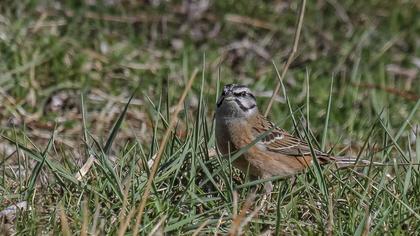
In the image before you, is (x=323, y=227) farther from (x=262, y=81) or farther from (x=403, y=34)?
(x=403, y=34)

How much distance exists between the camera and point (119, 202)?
16.3ft

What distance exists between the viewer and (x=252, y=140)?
6.11 m

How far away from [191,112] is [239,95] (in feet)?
6.36

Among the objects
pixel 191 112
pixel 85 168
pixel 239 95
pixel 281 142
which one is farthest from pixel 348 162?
pixel 191 112

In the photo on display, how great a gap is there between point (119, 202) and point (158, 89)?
3748 millimetres

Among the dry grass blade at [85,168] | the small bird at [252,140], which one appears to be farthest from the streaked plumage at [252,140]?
the dry grass blade at [85,168]

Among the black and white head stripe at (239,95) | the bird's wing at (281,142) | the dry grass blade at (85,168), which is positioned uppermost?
the black and white head stripe at (239,95)

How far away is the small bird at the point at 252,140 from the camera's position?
19.6ft

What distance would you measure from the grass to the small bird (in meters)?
0.11

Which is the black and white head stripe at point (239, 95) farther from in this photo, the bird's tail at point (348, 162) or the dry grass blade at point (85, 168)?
the dry grass blade at point (85, 168)

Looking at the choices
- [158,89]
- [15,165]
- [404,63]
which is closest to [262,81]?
[158,89]

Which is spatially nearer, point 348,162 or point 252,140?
point 348,162

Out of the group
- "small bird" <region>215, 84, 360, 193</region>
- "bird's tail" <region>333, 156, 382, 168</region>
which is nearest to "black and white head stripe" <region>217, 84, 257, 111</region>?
"small bird" <region>215, 84, 360, 193</region>

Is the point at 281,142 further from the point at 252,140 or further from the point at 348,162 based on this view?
the point at 348,162
